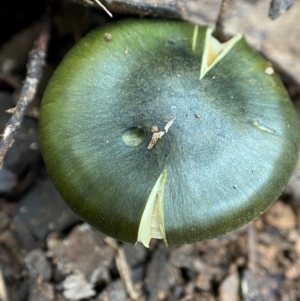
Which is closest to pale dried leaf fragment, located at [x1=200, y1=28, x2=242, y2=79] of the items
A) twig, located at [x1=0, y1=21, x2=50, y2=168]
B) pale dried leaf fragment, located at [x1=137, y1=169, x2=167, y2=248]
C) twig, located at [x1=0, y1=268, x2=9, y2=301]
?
pale dried leaf fragment, located at [x1=137, y1=169, x2=167, y2=248]

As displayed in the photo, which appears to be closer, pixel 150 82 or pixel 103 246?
pixel 150 82

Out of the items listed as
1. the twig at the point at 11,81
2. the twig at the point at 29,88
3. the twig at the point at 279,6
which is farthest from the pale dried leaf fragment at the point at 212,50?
the twig at the point at 11,81

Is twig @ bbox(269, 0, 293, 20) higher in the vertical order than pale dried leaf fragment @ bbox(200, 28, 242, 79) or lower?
higher

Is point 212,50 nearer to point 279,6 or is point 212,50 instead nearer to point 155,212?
point 279,6

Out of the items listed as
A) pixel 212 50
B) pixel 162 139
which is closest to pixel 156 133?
pixel 162 139

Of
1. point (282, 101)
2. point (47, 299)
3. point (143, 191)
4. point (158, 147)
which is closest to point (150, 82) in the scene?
point (158, 147)

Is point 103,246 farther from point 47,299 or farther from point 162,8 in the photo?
point 162,8

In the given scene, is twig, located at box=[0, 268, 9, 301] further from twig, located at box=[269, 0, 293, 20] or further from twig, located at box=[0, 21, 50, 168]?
twig, located at box=[269, 0, 293, 20]
